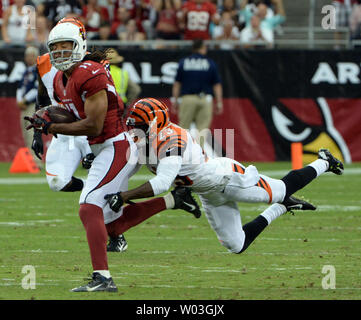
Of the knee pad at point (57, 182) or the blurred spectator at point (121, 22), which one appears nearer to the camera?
the knee pad at point (57, 182)

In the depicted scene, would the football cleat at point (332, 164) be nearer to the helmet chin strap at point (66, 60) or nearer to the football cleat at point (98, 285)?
the helmet chin strap at point (66, 60)

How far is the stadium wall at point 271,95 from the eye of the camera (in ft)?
48.1

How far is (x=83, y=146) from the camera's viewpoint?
7797 mm

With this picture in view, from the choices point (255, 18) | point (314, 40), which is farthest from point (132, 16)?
point (314, 40)

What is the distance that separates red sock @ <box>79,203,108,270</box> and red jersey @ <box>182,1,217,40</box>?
9.48 metres

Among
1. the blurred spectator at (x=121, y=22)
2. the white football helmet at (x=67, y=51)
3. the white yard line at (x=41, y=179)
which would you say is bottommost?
the white yard line at (x=41, y=179)

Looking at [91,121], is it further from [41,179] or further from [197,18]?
[197,18]

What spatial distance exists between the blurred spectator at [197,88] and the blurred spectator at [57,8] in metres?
2.28

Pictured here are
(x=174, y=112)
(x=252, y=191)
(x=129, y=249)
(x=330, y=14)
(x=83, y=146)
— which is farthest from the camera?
(x=330, y=14)

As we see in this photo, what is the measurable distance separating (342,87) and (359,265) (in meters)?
8.61

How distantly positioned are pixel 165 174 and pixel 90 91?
27.7 inches

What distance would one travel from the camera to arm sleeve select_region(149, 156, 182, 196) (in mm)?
5590

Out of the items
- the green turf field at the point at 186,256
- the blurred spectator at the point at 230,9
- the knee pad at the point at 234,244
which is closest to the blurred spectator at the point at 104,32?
the blurred spectator at the point at 230,9

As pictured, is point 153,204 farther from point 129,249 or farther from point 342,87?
point 342,87
